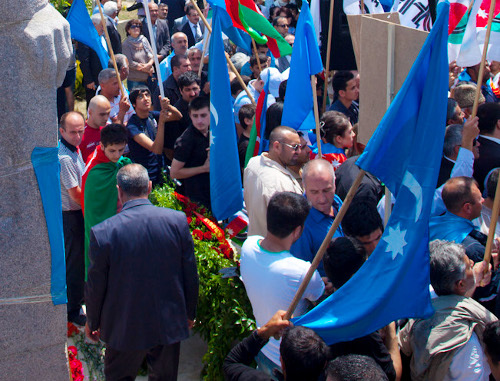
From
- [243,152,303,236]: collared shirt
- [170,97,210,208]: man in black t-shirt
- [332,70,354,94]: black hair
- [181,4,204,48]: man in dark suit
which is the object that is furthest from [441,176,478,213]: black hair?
[181,4,204,48]: man in dark suit

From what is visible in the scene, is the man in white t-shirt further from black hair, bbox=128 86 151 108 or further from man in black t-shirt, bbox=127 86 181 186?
black hair, bbox=128 86 151 108

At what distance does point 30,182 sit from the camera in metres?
3.61

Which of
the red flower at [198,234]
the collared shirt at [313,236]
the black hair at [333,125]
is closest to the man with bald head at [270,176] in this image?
the collared shirt at [313,236]

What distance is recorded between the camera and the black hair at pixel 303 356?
3.02 metres

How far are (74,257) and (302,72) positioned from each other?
2.63 m

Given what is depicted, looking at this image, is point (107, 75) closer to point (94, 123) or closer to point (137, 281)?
point (94, 123)

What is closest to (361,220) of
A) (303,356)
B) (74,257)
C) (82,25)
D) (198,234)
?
(303,356)

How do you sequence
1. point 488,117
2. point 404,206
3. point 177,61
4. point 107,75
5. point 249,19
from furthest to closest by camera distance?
point 177,61, point 107,75, point 249,19, point 488,117, point 404,206

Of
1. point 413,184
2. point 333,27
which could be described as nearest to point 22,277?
point 413,184

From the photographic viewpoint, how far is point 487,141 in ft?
19.8

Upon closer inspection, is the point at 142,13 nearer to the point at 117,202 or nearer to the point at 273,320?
the point at 117,202

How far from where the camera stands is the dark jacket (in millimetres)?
4113

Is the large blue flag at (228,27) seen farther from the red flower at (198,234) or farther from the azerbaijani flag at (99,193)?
the red flower at (198,234)

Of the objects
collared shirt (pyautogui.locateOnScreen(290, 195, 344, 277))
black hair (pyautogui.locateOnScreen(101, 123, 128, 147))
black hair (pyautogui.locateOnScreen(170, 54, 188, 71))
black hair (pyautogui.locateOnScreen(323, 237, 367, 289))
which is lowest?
collared shirt (pyautogui.locateOnScreen(290, 195, 344, 277))
